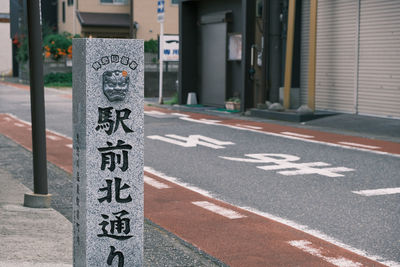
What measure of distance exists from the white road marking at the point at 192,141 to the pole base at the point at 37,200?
5523mm

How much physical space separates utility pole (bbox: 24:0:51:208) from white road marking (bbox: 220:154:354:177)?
377 centimetres

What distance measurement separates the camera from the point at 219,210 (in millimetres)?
7000

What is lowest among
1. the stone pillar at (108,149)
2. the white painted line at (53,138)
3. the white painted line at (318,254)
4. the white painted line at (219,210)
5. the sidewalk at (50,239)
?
the white painted line at (53,138)

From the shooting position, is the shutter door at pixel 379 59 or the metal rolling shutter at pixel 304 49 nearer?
the shutter door at pixel 379 59

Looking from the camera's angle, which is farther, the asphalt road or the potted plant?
the potted plant

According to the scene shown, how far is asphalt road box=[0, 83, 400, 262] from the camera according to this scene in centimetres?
641

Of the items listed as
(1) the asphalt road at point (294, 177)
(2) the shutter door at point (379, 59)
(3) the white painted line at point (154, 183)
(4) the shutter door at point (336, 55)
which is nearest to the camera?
(1) the asphalt road at point (294, 177)

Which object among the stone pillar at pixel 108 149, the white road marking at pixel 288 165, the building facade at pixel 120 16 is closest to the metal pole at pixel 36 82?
the stone pillar at pixel 108 149

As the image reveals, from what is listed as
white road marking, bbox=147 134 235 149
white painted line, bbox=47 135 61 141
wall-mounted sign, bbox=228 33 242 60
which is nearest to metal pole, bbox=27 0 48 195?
white road marking, bbox=147 134 235 149

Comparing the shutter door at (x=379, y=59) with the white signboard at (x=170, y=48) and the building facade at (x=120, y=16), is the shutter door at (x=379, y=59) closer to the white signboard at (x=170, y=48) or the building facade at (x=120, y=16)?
the white signboard at (x=170, y=48)

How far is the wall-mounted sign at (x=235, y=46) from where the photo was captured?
2075cm

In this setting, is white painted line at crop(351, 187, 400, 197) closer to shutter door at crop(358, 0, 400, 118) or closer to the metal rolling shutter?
shutter door at crop(358, 0, 400, 118)

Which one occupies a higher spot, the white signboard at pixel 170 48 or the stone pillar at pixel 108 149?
the white signboard at pixel 170 48

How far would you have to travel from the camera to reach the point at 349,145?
12250mm
